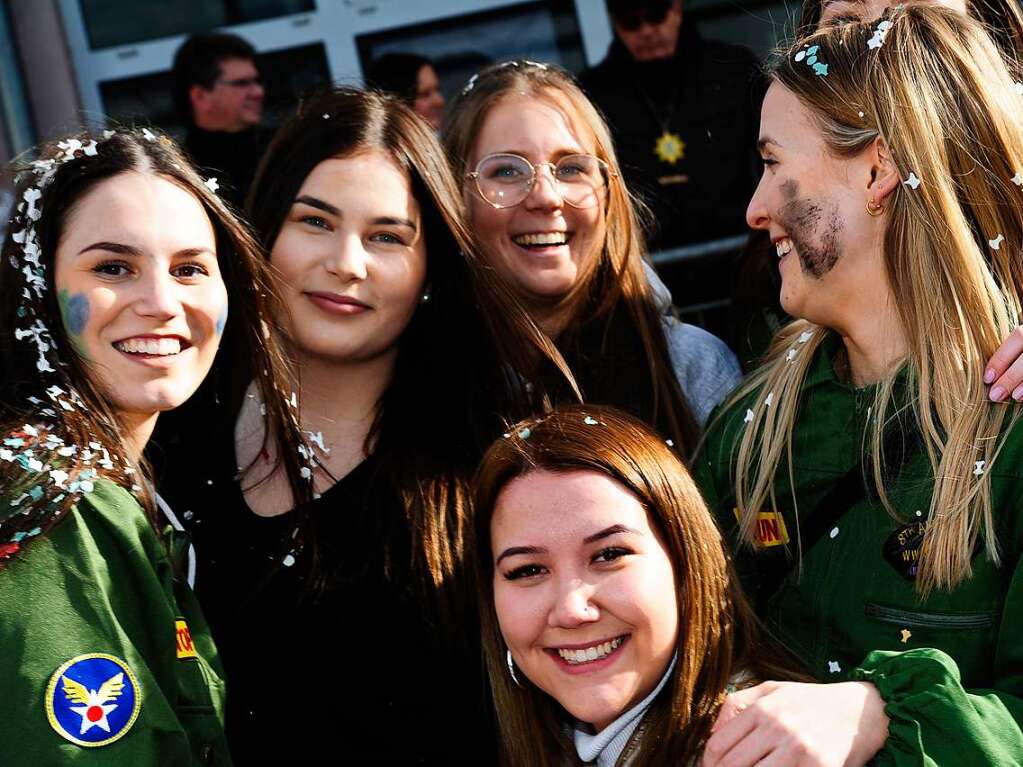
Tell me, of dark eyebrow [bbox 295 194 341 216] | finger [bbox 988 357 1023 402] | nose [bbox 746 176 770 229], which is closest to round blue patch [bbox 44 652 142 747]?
dark eyebrow [bbox 295 194 341 216]

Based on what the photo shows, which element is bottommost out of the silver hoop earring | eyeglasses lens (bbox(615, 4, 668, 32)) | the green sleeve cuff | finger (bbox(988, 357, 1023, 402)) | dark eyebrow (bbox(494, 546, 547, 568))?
the green sleeve cuff

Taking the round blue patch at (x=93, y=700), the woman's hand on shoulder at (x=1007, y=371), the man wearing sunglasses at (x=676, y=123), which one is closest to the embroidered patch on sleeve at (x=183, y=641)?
the round blue patch at (x=93, y=700)

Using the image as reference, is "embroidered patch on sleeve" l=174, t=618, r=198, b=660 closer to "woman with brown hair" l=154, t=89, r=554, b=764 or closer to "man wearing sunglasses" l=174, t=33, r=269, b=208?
"woman with brown hair" l=154, t=89, r=554, b=764

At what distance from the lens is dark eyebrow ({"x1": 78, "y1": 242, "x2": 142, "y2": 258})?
2723 millimetres

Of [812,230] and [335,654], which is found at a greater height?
[812,230]

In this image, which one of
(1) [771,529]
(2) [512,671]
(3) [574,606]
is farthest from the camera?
(1) [771,529]

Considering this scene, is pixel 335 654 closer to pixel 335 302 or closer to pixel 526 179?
pixel 335 302

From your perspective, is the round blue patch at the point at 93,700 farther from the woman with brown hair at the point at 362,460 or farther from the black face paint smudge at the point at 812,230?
the black face paint smudge at the point at 812,230

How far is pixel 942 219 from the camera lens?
2635mm

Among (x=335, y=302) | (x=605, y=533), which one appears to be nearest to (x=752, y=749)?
(x=605, y=533)

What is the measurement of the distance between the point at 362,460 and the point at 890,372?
4.08 ft

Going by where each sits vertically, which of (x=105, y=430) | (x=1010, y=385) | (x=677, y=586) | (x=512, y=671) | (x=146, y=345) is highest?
(x=146, y=345)

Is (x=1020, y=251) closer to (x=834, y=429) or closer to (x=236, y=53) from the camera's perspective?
(x=834, y=429)

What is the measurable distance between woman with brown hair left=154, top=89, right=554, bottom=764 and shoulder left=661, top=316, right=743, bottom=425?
408 mm
